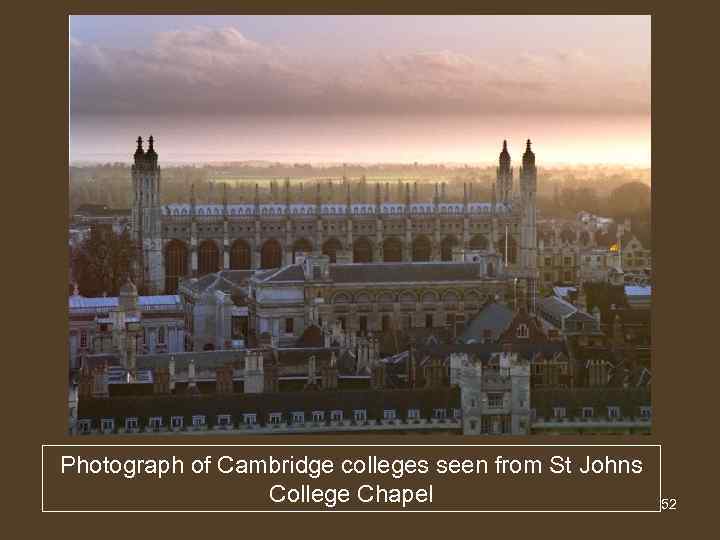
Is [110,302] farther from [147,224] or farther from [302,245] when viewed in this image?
[302,245]

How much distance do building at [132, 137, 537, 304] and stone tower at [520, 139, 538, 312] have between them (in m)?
0.47

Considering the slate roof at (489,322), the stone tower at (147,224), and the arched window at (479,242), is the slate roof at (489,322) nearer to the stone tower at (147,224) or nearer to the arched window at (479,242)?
the stone tower at (147,224)

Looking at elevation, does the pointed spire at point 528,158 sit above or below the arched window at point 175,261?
above

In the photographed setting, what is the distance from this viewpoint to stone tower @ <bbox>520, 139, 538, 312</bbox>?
60.5 meters

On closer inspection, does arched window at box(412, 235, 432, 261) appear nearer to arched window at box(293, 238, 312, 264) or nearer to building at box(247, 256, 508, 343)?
arched window at box(293, 238, 312, 264)

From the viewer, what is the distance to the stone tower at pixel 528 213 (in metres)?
60.5

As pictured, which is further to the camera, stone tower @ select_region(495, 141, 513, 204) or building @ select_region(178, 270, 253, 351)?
stone tower @ select_region(495, 141, 513, 204)

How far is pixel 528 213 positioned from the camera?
64.8 metres

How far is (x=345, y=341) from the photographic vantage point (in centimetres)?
4781

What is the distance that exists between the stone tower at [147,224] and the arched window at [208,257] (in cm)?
185

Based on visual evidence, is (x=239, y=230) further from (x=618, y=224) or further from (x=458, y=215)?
(x=618, y=224)

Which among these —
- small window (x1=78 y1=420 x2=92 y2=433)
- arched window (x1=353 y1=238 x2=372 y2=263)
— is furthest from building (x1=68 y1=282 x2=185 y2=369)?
arched window (x1=353 y1=238 x2=372 y2=263)

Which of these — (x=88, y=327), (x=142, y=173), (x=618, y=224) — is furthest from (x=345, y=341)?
(x=618, y=224)

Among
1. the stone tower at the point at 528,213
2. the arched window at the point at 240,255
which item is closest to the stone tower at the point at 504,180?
the stone tower at the point at 528,213
